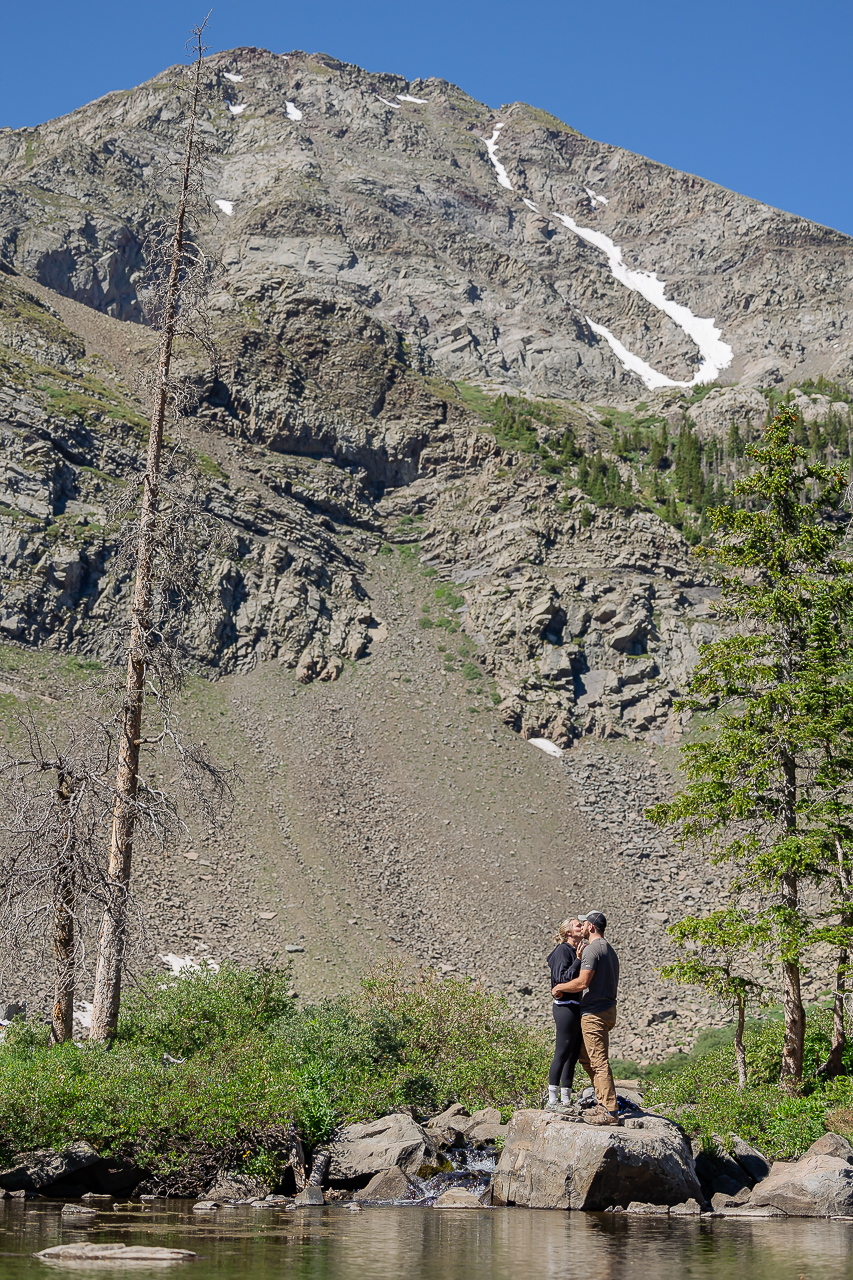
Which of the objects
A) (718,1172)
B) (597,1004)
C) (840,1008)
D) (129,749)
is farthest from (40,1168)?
(840,1008)

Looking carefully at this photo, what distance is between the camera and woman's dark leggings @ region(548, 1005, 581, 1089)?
36.2 ft

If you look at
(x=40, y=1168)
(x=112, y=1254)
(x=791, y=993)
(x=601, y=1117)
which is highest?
(x=791, y=993)

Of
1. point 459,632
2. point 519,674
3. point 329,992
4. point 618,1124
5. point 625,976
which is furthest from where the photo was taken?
point 459,632

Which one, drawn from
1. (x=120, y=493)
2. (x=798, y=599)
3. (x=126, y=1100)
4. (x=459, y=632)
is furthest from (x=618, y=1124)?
(x=459, y=632)

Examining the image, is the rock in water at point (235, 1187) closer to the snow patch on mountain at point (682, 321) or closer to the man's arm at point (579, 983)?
the man's arm at point (579, 983)

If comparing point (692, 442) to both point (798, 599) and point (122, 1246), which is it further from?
point (122, 1246)

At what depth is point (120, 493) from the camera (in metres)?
17.0

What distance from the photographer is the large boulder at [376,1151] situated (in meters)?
12.3

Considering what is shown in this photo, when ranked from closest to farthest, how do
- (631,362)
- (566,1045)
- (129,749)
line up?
(566,1045), (129,749), (631,362)

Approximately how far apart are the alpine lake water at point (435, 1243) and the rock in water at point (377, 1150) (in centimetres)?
151

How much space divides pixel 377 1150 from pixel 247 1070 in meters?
2.07

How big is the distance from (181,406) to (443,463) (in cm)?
7687

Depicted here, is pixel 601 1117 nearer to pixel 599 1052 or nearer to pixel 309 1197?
pixel 599 1052

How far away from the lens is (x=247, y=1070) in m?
12.2
